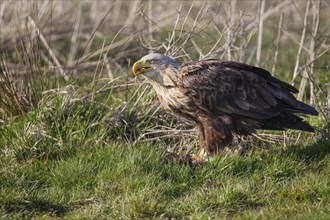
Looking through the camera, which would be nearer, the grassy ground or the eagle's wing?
the grassy ground

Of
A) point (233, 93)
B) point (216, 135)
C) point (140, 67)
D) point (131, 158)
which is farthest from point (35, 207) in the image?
point (233, 93)

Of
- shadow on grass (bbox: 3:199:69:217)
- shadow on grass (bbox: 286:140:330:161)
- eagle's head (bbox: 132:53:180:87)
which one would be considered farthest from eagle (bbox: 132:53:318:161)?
shadow on grass (bbox: 3:199:69:217)

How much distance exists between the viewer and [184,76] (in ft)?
21.4

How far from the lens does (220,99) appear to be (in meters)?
6.49

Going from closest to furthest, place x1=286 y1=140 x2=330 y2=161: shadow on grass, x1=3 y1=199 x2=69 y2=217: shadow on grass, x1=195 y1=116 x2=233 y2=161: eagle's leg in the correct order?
1. x1=3 y1=199 x2=69 y2=217: shadow on grass
2. x1=286 y1=140 x2=330 y2=161: shadow on grass
3. x1=195 y1=116 x2=233 y2=161: eagle's leg

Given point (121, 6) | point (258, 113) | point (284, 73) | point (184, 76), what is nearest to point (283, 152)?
point (258, 113)

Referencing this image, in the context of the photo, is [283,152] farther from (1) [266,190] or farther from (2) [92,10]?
(2) [92,10]

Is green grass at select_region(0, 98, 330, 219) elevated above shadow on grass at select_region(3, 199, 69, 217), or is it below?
above

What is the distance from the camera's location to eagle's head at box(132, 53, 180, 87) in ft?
21.4

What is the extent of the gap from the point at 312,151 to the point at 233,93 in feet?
2.78

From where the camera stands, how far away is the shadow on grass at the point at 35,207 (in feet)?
17.8

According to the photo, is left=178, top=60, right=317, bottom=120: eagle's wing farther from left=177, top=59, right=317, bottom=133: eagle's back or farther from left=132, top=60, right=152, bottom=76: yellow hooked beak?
left=132, top=60, right=152, bottom=76: yellow hooked beak

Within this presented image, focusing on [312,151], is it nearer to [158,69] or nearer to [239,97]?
[239,97]

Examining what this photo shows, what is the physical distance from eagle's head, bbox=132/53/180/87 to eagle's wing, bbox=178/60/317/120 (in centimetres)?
8
